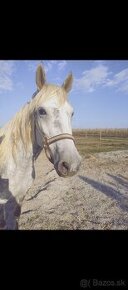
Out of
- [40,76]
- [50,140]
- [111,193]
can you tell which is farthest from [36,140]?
[111,193]

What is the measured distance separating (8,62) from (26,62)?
179 mm

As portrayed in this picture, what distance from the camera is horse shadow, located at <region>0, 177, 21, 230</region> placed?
3.29m

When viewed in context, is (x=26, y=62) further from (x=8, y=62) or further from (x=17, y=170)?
(x=17, y=170)

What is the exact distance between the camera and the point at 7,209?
11.0ft

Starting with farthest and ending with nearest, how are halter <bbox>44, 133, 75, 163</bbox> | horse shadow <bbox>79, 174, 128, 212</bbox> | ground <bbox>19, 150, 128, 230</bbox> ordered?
horse shadow <bbox>79, 174, 128, 212</bbox>, ground <bbox>19, 150, 128, 230</bbox>, halter <bbox>44, 133, 75, 163</bbox>

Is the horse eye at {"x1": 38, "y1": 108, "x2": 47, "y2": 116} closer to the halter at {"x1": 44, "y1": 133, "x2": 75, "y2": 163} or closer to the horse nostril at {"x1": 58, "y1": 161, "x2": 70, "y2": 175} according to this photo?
the halter at {"x1": 44, "y1": 133, "x2": 75, "y2": 163}

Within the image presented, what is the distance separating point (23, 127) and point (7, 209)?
783 mm

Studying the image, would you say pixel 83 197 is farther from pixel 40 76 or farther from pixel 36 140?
pixel 40 76

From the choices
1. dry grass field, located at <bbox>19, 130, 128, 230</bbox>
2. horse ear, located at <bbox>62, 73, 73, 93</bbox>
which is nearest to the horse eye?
Result: horse ear, located at <bbox>62, 73, 73, 93</bbox>

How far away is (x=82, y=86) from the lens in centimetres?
365

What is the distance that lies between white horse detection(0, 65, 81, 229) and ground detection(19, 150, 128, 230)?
0.81ft
